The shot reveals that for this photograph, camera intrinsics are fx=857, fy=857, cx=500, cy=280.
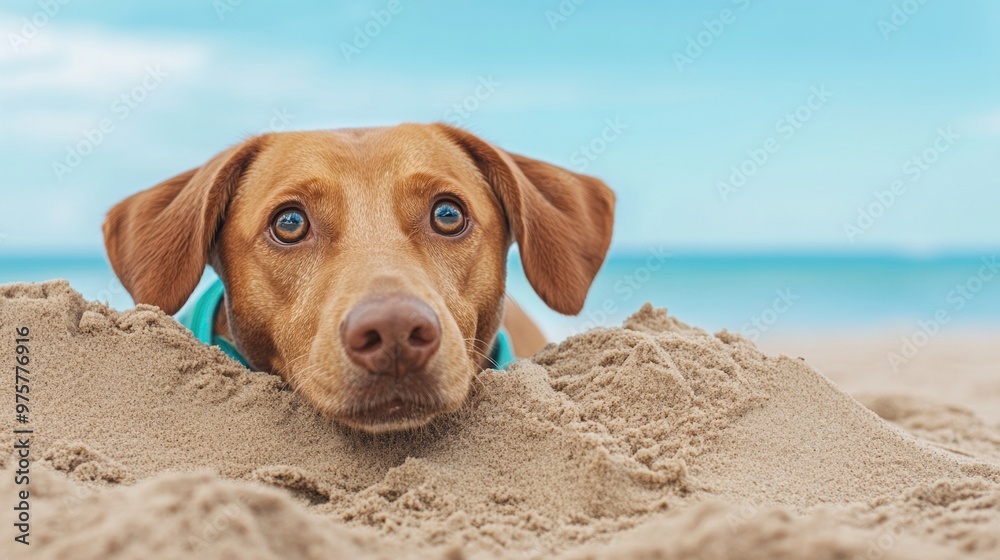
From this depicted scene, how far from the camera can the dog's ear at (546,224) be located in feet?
12.6

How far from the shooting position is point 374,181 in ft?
11.3

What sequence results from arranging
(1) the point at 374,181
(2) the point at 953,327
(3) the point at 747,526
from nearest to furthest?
(3) the point at 747,526 → (1) the point at 374,181 → (2) the point at 953,327

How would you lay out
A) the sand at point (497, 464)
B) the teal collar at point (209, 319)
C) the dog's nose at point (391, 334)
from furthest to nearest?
the teal collar at point (209, 319) → the dog's nose at point (391, 334) → the sand at point (497, 464)

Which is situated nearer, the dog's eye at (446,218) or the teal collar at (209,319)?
the dog's eye at (446,218)

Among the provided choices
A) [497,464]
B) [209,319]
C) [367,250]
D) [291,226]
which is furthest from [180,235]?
[497,464]

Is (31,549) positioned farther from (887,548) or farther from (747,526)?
(887,548)

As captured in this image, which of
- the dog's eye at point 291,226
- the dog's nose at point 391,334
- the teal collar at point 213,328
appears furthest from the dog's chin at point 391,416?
the teal collar at point 213,328

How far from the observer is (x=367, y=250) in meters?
3.12

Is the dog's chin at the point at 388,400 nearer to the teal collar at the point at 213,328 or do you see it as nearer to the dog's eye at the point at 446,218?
the dog's eye at the point at 446,218

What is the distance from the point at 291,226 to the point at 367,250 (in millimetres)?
441

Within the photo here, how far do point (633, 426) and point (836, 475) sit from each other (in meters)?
0.63

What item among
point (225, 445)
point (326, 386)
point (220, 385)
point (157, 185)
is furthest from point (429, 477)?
point (157, 185)

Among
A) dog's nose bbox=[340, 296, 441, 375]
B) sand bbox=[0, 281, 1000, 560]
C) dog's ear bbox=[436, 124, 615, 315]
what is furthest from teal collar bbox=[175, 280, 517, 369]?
dog's nose bbox=[340, 296, 441, 375]

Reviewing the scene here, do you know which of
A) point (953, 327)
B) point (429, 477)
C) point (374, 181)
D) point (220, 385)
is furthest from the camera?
point (953, 327)
